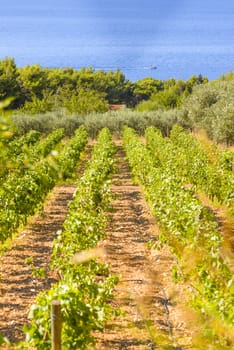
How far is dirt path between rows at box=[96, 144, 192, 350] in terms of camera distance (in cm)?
618

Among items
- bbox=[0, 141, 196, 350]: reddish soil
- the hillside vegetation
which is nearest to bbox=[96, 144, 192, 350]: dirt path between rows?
bbox=[0, 141, 196, 350]: reddish soil

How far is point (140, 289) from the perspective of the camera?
25.7 ft

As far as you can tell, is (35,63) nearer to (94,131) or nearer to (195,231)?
(94,131)

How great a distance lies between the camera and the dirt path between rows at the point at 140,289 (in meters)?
6.18

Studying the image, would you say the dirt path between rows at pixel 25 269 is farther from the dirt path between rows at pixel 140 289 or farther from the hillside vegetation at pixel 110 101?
the hillside vegetation at pixel 110 101

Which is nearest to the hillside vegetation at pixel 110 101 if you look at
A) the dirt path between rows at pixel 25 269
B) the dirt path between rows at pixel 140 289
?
the dirt path between rows at pixel 25 269

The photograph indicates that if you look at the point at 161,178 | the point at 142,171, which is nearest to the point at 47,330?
the point at 161,178

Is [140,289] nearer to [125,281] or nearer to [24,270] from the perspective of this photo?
[125,281]

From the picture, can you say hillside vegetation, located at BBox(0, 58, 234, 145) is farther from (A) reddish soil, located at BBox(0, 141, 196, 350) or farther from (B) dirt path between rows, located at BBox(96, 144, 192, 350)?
(B) dirt path between rows, located at BBox(96, 144, 192, 350)

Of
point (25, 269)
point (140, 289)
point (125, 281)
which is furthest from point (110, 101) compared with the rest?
point (140, 289)

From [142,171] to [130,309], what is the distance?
774 cm

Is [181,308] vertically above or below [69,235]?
below

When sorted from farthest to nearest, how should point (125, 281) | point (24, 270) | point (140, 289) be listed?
point (24, 270)
point (125, 281)
point (140, 289)

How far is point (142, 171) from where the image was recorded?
14.6 metres
